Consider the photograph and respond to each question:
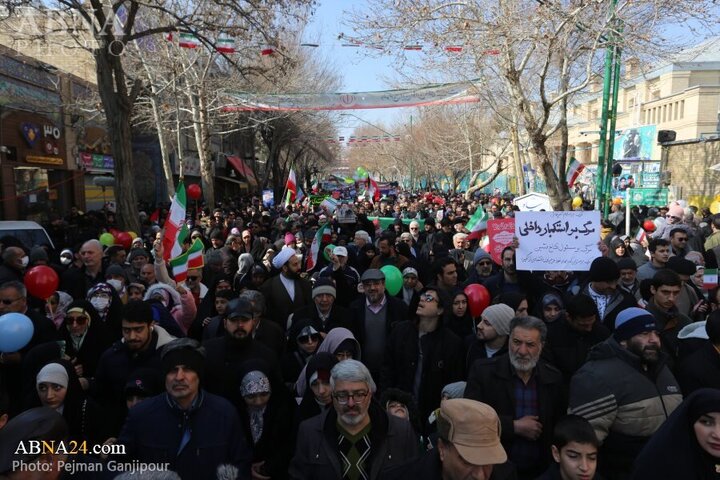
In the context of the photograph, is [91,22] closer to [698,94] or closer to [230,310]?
[230,310]

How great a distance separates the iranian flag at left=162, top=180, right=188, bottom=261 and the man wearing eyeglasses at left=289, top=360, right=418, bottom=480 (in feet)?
16.0

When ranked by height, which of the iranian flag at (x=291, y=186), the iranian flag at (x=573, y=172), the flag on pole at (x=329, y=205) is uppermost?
the iranian flag at (x=573, y=172)

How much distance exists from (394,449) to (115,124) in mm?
10692

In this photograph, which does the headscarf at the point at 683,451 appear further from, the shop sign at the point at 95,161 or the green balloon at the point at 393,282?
the shop sign at the point at 95,161

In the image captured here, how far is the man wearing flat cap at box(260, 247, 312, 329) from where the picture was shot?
6.31 metres

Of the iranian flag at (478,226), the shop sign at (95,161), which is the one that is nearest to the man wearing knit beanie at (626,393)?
the iranian flag at (478,226)

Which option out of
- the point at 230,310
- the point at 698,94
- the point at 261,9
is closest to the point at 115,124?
the point at 261,9

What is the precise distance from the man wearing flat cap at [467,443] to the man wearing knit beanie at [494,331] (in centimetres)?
177

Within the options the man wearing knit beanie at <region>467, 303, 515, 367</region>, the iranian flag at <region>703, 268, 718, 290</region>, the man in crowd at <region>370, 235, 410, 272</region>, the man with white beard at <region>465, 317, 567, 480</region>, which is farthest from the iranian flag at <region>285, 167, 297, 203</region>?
the man with white beard at <region>465, 317, 567, 480</region>

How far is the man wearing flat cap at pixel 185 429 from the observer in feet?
9.80

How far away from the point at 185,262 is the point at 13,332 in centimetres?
279

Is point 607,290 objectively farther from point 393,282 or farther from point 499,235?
point 499,235

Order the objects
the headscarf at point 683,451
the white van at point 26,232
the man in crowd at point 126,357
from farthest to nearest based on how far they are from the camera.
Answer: the white van at point 26,232 < the man in crowd at point 126,357 < the headscarf at point 683,451

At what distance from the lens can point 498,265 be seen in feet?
27.5
